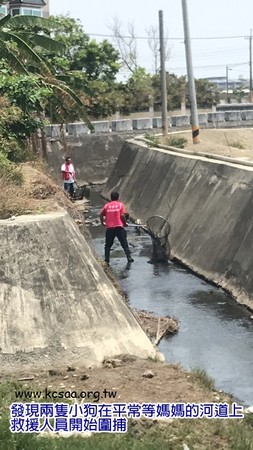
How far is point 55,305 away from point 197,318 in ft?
15.5

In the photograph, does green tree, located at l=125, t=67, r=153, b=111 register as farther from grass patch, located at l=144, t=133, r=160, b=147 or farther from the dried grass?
the dried grass

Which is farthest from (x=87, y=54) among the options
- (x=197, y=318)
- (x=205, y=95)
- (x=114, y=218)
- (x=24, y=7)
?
(x=197, y=318)

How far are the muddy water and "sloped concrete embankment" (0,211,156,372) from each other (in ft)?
4.47

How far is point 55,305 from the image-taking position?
36.0 feet

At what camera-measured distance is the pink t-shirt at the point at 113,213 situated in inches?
718

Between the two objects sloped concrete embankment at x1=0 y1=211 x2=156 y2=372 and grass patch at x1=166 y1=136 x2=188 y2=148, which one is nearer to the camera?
sloped concrete embankment at x1=0 y1=211 x2=156 y2=372

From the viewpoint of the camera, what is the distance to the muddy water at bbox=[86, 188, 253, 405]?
12.0 metres

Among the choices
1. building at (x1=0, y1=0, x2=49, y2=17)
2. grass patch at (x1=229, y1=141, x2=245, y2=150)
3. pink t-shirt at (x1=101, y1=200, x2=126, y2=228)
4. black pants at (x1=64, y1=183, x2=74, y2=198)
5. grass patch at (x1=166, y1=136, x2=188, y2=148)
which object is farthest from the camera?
building at (x1=0, y1=0, x2=49, y2=17)

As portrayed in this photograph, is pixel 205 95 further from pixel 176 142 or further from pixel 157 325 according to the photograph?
pixel 157 325

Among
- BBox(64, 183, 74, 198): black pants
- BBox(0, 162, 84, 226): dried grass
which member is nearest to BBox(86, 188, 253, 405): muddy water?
BBox(0, 162, 84, 226): dried grass

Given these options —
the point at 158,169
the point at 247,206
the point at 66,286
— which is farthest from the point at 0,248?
the point at 158,169

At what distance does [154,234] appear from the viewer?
2050cm

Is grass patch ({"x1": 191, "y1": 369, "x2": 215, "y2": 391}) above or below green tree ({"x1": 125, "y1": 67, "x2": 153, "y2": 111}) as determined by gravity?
below

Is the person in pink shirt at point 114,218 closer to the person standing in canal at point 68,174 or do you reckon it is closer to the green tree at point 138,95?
the person standing in canal at point 68,174
